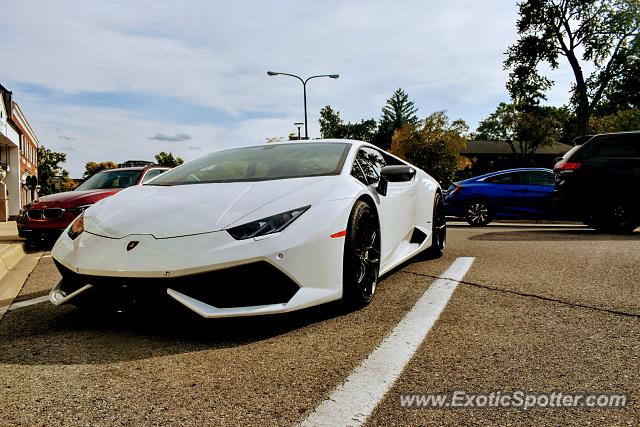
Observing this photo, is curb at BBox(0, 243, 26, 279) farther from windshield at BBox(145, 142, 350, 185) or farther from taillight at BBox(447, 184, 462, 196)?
taillight at BBox(447, 184, 462, 196)

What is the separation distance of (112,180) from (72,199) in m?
1.27

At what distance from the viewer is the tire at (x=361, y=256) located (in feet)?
11.1

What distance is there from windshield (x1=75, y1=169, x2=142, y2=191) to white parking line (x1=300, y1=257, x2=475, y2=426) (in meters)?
6.92

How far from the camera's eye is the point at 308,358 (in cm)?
265

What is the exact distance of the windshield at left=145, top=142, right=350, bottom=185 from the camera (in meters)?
3.82

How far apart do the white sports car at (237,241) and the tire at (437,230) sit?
178 centimetres

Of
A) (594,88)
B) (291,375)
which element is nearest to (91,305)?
(291,375)

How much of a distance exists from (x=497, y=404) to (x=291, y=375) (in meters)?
0.86

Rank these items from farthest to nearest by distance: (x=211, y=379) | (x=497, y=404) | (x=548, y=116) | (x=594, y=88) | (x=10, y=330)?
(x=548, y=116), (x=594, y=88), (x=10, y=330), (x=211, y=379), (x=497, y=404)

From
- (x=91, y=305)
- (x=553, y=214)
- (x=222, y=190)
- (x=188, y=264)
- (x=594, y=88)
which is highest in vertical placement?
(x=594, y=88)

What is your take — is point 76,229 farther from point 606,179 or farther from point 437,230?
point 606,179

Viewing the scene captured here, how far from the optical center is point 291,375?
2418 mm

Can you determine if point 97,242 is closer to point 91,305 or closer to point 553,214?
point 91,305

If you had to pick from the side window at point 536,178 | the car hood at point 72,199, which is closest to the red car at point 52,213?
the car hood at point 72,199
